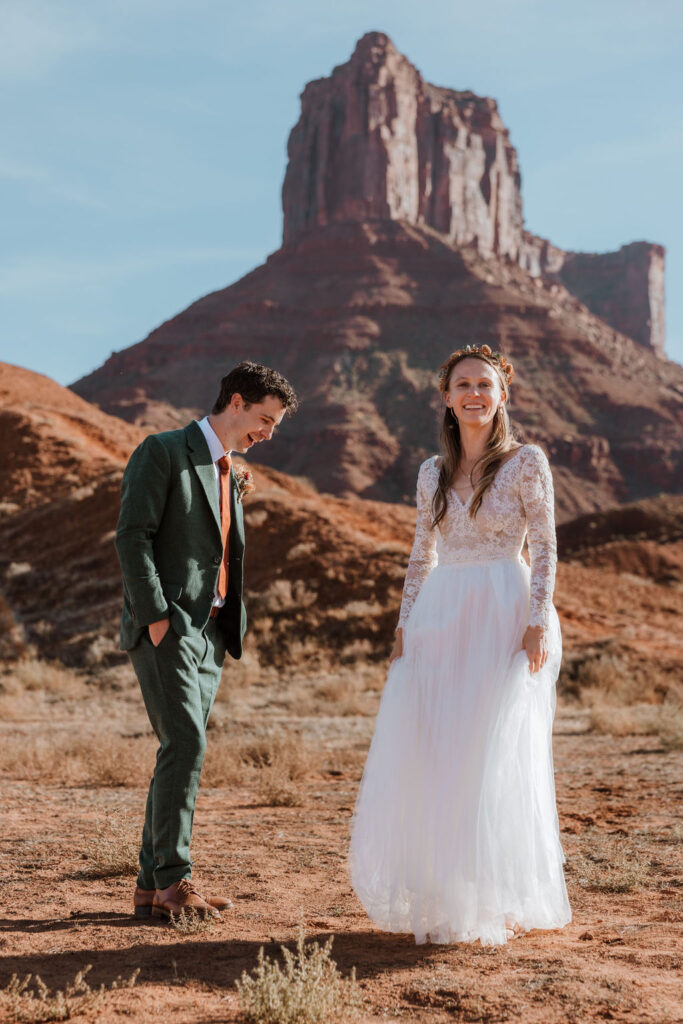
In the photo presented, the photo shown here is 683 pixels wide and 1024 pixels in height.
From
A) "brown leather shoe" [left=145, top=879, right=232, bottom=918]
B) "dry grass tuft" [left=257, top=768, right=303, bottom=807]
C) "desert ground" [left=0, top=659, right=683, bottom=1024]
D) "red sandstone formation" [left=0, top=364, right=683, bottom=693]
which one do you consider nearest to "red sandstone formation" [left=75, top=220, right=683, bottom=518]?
"red sandstone formation" [left=0, top=364, right=683, bottom=693]

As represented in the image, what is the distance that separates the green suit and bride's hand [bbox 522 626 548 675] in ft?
4.20

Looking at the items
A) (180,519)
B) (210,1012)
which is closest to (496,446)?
(180,519)

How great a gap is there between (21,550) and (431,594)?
65.8 ft

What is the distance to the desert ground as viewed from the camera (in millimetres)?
3146

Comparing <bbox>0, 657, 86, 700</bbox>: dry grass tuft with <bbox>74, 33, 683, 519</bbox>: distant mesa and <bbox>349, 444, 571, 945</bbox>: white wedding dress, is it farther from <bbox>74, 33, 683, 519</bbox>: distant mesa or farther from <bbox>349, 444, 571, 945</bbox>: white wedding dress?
<bbox>74, 33, 683, 519</bbox>: distant mesa

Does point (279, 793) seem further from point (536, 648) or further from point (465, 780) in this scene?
point (536, 648)

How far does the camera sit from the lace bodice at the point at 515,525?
389cm

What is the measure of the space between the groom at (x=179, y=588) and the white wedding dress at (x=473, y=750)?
0.72 meters

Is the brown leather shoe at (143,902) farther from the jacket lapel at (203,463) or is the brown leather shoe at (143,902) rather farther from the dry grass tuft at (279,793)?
the dry grass tuft at (279,793)

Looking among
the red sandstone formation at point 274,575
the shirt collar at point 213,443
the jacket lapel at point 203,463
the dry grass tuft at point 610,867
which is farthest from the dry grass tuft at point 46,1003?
the red sandstone formation at point 274,575

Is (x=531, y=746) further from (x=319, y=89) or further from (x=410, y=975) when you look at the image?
(x=319, y=89)

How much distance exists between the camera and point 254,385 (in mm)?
4180

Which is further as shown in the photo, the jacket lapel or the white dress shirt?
the white dress shirt

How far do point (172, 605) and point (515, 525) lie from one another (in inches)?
54.5
